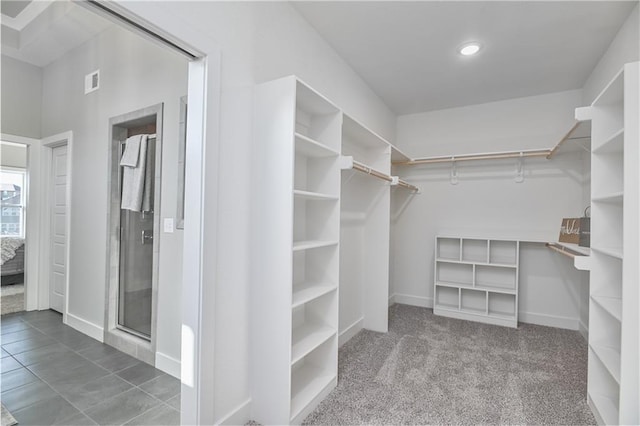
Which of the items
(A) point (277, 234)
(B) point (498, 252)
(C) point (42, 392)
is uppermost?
(A) point (277, 234)

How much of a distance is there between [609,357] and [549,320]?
Answer: 2.04 m

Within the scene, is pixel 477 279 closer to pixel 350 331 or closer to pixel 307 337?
pixel 350 331

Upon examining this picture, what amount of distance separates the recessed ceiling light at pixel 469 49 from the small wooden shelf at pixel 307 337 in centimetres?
251

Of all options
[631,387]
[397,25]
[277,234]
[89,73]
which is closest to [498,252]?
[631,387]

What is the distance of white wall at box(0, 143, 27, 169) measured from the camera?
3358 millimetres

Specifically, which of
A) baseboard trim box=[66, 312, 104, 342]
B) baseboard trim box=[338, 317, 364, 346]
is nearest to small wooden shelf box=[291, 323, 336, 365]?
baseboard trim box=[338, 317, 364, 346]

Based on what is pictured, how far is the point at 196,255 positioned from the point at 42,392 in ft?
5.19

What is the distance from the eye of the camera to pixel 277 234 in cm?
171

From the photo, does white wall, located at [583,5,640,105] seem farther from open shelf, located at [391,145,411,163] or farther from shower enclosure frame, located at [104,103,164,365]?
shower enclosure frame, located at [104,103,164,365]

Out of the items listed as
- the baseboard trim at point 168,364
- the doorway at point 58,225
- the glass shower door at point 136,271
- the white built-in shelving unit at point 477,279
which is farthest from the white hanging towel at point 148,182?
the white built-in shelving unit at point 477,279

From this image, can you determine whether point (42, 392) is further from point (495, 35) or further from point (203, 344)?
point (495, 35)

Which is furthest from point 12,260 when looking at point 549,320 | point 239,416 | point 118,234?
point 549,320

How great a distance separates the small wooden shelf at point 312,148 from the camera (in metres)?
1.86

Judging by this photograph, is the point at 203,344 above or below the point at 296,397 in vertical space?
Answer: above
